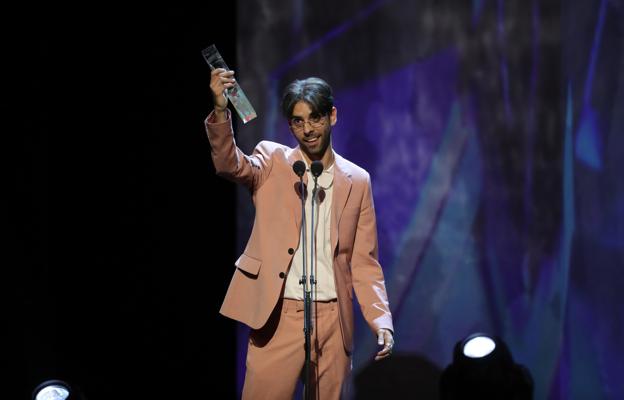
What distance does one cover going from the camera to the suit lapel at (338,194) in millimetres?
2771

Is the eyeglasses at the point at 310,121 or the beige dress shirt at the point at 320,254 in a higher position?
the eyeglasses at the point at 310,121

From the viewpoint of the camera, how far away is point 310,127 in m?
2.74

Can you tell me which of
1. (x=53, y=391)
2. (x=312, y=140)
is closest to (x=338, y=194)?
(x=312, y=140)


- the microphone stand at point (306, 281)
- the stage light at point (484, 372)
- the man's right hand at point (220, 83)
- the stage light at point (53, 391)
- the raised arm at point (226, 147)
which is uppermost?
the man's right hand at point (220, 83)

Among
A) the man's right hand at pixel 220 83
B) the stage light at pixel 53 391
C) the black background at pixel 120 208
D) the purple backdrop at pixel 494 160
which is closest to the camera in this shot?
the man's right hand at pixel 220 83

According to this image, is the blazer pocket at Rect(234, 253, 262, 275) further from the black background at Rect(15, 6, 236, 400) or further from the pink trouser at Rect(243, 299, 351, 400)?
the black background at Rect(15, 6, 236, 400)

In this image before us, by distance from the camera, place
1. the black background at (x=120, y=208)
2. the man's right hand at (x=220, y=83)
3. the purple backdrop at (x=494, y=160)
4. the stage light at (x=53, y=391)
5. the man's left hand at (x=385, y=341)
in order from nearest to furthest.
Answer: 1. the man's right hand at (x=220, y=83)
2. the man's left hand at (x=385, y=341)
3. the stage light at (x=53, y=391)
4. the black background at (x=120, y=208)
5. the purple backdrop at (x=494, y=160)

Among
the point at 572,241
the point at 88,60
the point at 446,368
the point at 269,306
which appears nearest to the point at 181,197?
the point at 88,60

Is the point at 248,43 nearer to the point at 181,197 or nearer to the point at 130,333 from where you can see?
the point at 181,197

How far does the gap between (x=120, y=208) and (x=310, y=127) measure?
141 cm

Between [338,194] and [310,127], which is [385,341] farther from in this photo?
[310,127]

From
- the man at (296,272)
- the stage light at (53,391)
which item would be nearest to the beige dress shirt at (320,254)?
the man at (296,272)

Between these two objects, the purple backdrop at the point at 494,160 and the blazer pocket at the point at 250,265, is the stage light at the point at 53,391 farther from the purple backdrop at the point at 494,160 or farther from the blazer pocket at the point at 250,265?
the blazer pocket at the point at 250,265

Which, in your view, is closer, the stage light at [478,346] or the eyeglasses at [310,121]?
the eyeglasses at [310,121]
